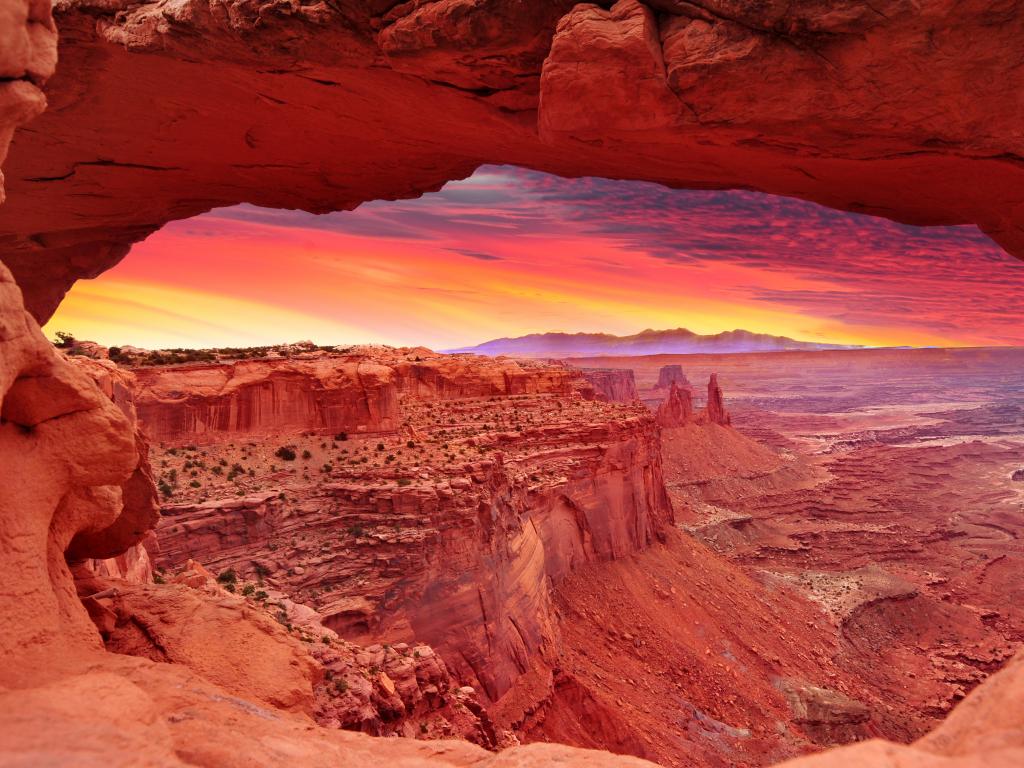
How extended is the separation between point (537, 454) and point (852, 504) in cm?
4614

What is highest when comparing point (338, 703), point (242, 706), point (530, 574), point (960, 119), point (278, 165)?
point (278, 165)

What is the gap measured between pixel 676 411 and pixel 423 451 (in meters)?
57.5

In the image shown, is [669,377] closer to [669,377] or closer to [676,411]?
[669,377]

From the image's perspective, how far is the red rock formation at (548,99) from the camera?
7.31 m

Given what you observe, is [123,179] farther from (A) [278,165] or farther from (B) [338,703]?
(B) [338,703]

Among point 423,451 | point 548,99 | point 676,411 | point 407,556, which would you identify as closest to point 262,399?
point 423,451

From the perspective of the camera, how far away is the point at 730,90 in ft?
25.8

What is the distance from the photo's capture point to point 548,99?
8.41 meters

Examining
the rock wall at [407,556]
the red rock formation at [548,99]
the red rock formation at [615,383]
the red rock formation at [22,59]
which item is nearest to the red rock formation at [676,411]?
the red rock formation at [615,383]

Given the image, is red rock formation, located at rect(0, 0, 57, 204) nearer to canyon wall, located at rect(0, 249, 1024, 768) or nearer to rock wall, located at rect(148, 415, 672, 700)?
canyon wall, located at rect(0, 249, 1024, 768)

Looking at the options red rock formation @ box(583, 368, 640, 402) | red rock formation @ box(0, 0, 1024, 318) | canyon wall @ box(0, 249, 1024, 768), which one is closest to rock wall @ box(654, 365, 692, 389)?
red rock formation @ box(583, 368, 640, 402)

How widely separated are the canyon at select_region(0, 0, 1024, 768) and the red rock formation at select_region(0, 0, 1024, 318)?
0.05 m

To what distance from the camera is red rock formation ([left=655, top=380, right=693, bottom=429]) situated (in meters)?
75.7

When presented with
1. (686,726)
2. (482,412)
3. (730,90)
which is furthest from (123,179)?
(686,726)
